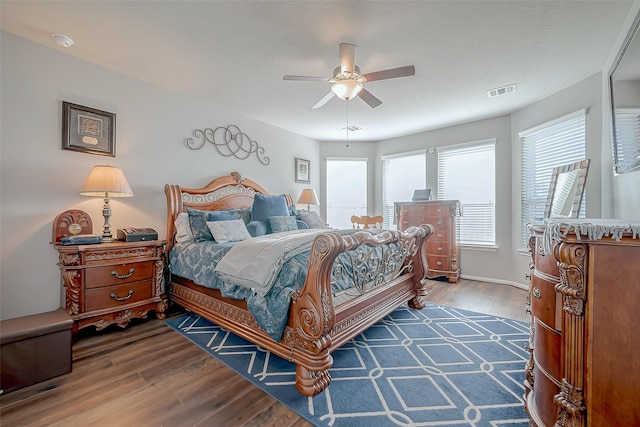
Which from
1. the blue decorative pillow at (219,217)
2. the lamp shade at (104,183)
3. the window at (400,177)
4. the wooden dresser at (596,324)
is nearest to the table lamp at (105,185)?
the lamp shade at (104,183)

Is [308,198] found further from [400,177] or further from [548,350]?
[548,350]

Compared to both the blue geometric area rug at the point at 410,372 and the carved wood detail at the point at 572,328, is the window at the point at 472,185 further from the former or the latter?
the carved wood detail at the point at 572,328

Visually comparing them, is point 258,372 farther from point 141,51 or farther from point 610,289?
point 141,51

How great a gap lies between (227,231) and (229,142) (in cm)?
171

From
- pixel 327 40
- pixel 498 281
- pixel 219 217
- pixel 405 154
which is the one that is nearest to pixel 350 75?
pixel 327 40

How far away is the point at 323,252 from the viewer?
1.60m

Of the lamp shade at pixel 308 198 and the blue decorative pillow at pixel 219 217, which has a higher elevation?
the lamp shade at pixel 308 198

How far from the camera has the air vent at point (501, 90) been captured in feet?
10.4

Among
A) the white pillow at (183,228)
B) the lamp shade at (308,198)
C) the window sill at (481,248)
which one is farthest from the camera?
the lamp shade at (308,198)

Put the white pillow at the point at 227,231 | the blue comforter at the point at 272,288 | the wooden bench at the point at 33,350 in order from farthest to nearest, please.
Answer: the white pillow at the point at 227,231, the blue comforter at the point at 272,288, the wooden bench at the point at 33,350

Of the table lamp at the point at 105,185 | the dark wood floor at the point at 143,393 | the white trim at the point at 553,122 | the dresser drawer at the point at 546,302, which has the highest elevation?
the white trim at the point at 553,122

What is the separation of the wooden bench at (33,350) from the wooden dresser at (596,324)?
286 cm

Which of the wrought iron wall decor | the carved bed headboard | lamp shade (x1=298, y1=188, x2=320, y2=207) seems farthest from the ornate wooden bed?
lamp shade (x1=298, y1=188, x2=320, y2=207)

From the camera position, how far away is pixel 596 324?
1.00 meters
